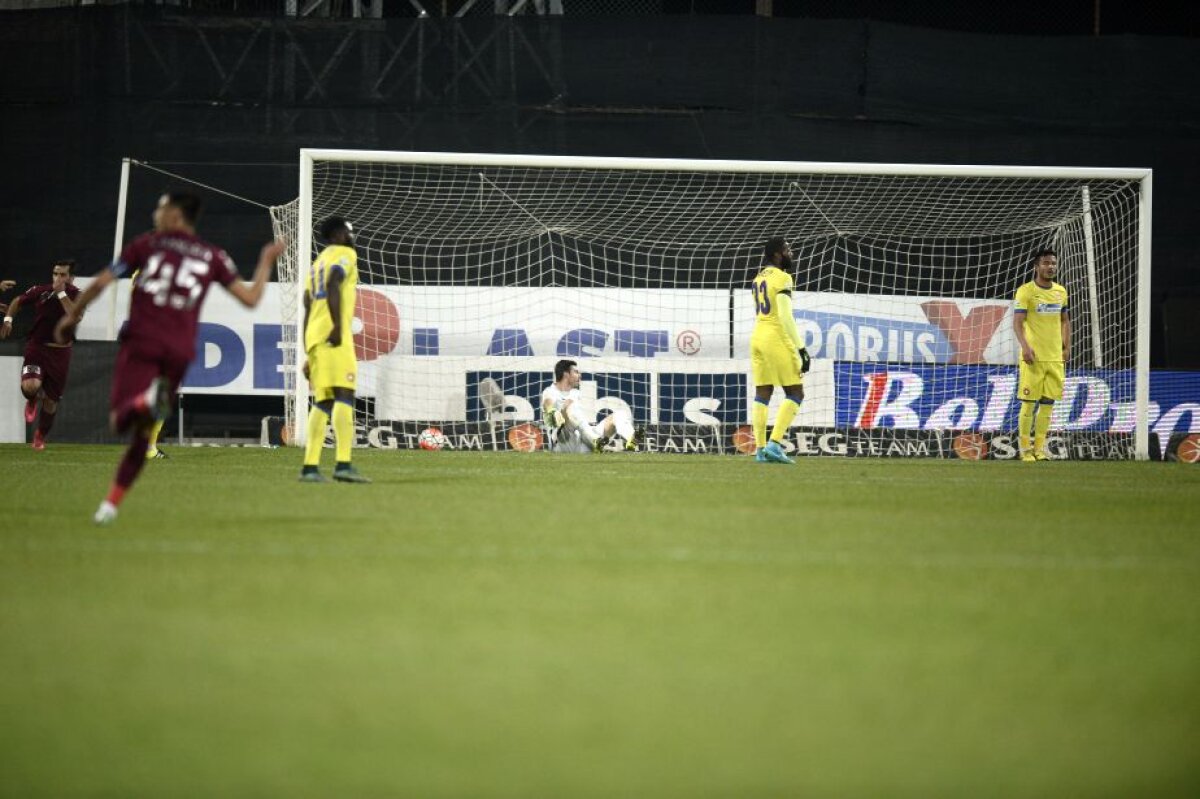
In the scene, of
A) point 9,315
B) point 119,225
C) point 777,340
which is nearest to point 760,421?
point 777,340

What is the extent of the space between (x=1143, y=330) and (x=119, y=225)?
11.4 m

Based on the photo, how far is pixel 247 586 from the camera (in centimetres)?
467

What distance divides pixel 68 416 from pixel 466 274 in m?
4.94

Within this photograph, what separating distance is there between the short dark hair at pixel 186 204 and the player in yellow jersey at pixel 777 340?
6893 millimetres

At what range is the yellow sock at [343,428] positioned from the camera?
9.53m

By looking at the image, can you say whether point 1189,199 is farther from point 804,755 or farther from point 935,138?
point 804,755

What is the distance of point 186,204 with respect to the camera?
22.0ft

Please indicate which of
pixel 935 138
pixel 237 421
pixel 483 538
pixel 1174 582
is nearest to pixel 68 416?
pixel 237 421

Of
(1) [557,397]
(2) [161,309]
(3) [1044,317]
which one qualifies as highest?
(3) [1044,317]

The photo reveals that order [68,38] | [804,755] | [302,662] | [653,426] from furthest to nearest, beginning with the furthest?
[68,38] → [653,426] → [302,662] → [804,755]

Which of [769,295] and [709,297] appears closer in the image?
[769,295]

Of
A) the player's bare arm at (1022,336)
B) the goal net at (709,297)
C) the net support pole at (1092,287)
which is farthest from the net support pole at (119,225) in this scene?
the net support pole at (1092,287)

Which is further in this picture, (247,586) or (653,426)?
(653,426)

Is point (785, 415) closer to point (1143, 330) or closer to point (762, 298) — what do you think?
point (762, 298)
